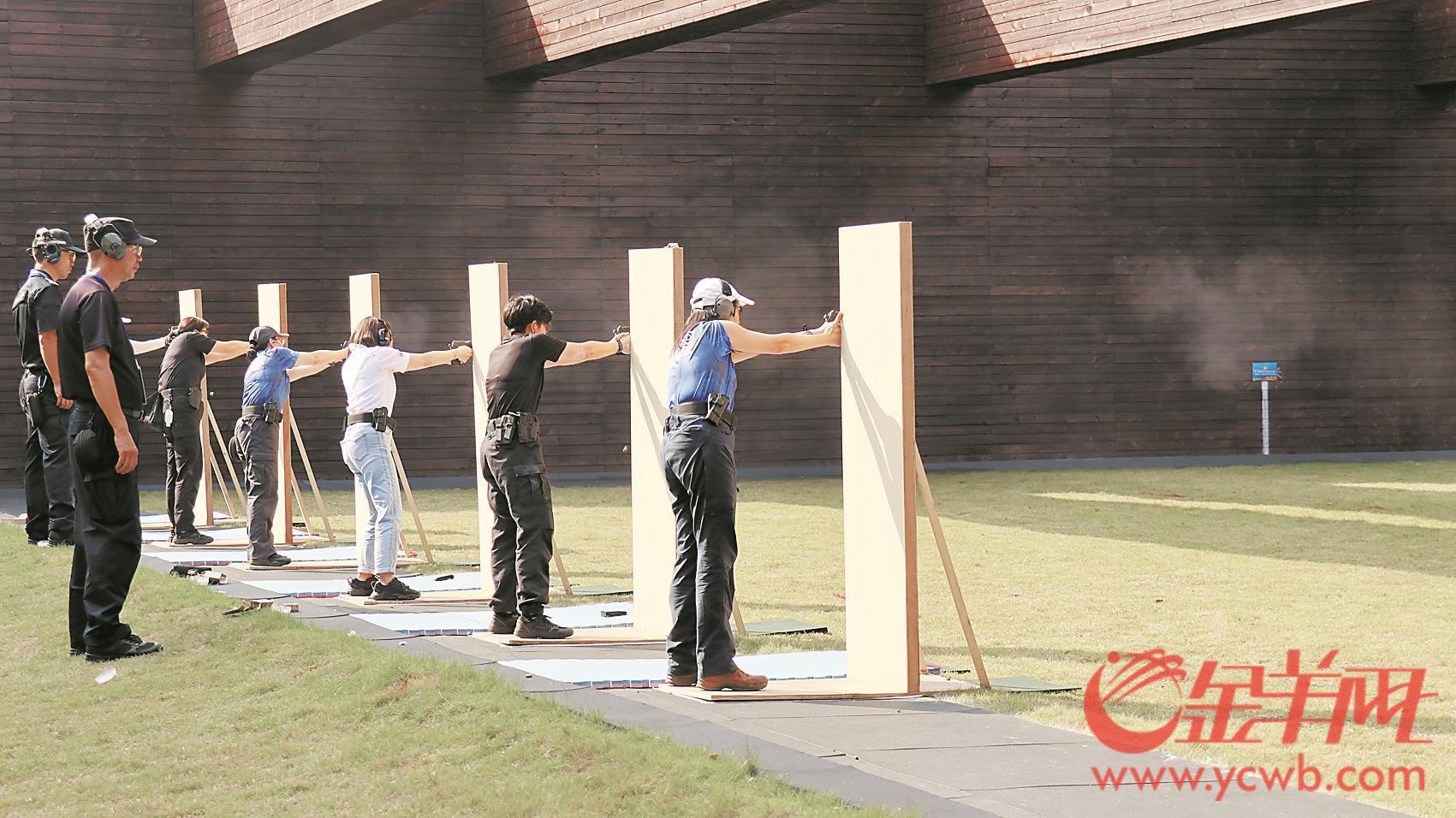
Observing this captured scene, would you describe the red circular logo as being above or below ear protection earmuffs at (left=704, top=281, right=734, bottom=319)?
below

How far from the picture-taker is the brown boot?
5879 millimetres

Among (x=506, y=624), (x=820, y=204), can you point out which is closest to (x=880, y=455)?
A: (x=506, y=624)

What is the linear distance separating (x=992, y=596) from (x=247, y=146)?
10375mm

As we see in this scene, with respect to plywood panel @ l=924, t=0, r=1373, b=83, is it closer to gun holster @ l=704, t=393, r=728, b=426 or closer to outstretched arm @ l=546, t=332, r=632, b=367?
outstretched arm @ l=546, t=332, r=632, b=367

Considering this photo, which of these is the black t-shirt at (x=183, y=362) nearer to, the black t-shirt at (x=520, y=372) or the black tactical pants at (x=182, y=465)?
the black tactical pants at (x=182, y=465)

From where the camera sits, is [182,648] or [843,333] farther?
[182,648]

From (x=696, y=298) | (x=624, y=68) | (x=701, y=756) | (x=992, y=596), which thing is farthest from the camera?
(x=624, y=68)

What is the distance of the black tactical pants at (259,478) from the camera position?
33.2ft

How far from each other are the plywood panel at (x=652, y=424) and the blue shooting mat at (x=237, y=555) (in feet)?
11.5

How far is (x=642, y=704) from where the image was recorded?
5.62 meters

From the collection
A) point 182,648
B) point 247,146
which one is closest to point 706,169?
point 247,146

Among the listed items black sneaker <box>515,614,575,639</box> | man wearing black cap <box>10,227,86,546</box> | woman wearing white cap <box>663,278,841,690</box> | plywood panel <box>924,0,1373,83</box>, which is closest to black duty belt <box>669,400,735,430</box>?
woman wearing white cap <box>663,278,841,690</box>

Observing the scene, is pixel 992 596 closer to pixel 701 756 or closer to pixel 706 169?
pixel 701 756

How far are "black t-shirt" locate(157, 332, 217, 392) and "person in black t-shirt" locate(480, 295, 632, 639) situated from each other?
4.93 meters
